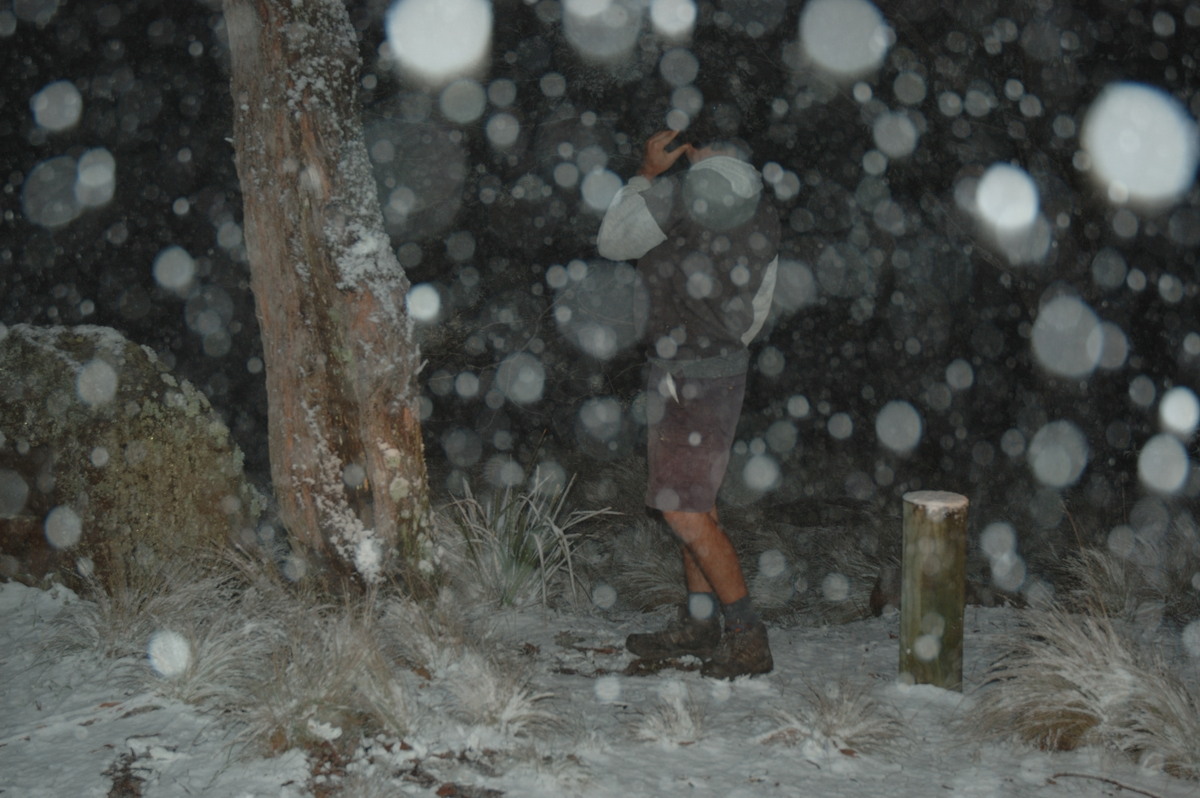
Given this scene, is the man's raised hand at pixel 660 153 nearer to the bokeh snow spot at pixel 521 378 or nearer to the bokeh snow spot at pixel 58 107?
the bokeh snow spot at pixel 521 378

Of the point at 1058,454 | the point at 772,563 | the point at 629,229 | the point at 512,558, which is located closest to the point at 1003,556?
the point at 1058,454

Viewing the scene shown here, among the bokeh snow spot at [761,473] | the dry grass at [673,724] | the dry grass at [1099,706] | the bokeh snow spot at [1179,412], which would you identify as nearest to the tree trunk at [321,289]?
the dry grass at [673,724]

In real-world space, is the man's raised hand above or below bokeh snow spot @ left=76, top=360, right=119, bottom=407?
above

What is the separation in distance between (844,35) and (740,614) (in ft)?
15.9

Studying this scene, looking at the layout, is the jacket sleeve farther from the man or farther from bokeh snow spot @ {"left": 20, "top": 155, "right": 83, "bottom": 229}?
bokeh snow spot @ {"left": 20, "top": 155, "right": 83, "bottom": 229}

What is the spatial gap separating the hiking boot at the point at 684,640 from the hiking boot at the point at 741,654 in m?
0.20

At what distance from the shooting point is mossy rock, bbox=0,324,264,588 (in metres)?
4.27

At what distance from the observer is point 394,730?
2957 millimetres

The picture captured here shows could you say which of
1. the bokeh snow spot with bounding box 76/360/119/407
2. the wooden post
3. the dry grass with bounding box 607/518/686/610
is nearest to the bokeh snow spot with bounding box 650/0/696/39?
the dry grass with bounding box 607/518/686/610

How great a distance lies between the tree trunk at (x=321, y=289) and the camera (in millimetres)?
3881

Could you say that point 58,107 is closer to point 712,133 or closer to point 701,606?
point 712,133

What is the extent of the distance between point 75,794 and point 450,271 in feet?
18.1

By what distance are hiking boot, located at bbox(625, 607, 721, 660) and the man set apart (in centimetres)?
15

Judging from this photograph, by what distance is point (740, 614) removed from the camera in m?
3.65
